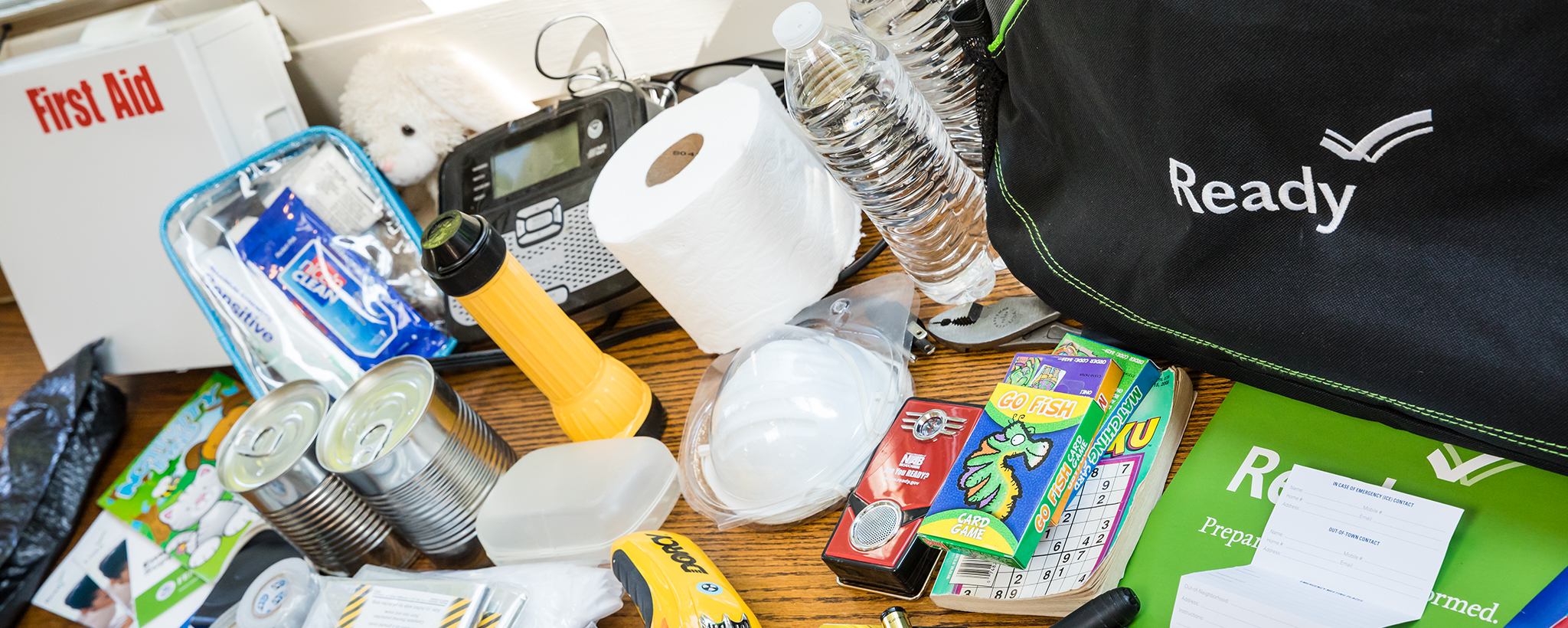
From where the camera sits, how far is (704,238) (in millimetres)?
711

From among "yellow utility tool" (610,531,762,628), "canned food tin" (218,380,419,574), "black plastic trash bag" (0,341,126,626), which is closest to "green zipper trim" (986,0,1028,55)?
"yellow utility tool" (610,531,762,628)

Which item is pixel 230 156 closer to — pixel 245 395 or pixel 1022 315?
pixel 245 395

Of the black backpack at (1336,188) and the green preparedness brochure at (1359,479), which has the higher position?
the black backpack at (1336,188)

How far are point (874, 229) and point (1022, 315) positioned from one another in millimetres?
227

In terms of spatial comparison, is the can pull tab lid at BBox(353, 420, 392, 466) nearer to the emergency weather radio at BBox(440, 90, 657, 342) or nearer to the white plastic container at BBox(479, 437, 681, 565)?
the white plastic container at BBox(479, 437, 681, 565)

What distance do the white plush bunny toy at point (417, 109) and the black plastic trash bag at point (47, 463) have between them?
1.49 feet

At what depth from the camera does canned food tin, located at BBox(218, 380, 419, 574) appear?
0.74 m

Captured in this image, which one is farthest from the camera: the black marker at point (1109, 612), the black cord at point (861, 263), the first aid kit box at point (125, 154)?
the first aid kit box at point (125, 154)

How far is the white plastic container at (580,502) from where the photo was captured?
0.70 m

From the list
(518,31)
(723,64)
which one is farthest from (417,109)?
(723,64)

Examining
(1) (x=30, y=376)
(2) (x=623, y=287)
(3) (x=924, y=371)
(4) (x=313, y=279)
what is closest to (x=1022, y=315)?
(3) (x=924, y=371)

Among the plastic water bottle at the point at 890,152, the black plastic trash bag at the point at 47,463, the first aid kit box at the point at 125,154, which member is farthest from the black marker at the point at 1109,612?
the black plastic trash bag at the point at 47,463

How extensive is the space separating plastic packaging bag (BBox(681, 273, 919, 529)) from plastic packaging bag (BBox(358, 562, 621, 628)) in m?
0.09

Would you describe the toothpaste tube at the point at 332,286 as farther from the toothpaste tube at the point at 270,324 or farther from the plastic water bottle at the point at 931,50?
the plastic water bottle at the point at 931,50
